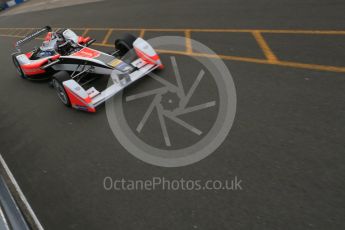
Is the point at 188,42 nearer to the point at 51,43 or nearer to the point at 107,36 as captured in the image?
the point at 51,43

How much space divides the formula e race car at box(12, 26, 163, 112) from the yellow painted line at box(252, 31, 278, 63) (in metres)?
2.37

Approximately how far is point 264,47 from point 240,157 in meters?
3.45

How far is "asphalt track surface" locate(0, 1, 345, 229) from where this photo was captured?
319 centimetres

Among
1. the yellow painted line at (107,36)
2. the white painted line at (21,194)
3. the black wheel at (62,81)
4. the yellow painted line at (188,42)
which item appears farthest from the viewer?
the yellow painted line at (107,36)

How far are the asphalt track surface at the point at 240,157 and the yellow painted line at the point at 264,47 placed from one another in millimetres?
106

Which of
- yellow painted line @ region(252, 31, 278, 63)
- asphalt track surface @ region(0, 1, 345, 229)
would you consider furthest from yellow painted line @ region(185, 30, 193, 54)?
yellow painted line @ region(252, 31, 278, 63)

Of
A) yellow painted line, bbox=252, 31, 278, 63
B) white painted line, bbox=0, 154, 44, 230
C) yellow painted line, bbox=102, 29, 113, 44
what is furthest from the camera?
yellow painted line, bbox=102, 29, 113, 44

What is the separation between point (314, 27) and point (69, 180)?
626 centimetres

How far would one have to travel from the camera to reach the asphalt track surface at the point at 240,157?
10.5 ft

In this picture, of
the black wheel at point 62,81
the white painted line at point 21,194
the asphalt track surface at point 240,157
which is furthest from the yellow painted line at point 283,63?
the white painted line at point 21,194

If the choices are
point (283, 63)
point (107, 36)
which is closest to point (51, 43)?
point (107, 36)

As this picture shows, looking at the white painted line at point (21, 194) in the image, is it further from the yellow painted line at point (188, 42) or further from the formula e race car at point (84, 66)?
the yellow painted line at point (188, 42)

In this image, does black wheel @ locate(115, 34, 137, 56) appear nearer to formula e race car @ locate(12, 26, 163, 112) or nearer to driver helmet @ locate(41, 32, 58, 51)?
formula e race car @ locate(12, 26, 163, 112)

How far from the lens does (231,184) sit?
3514 mm
